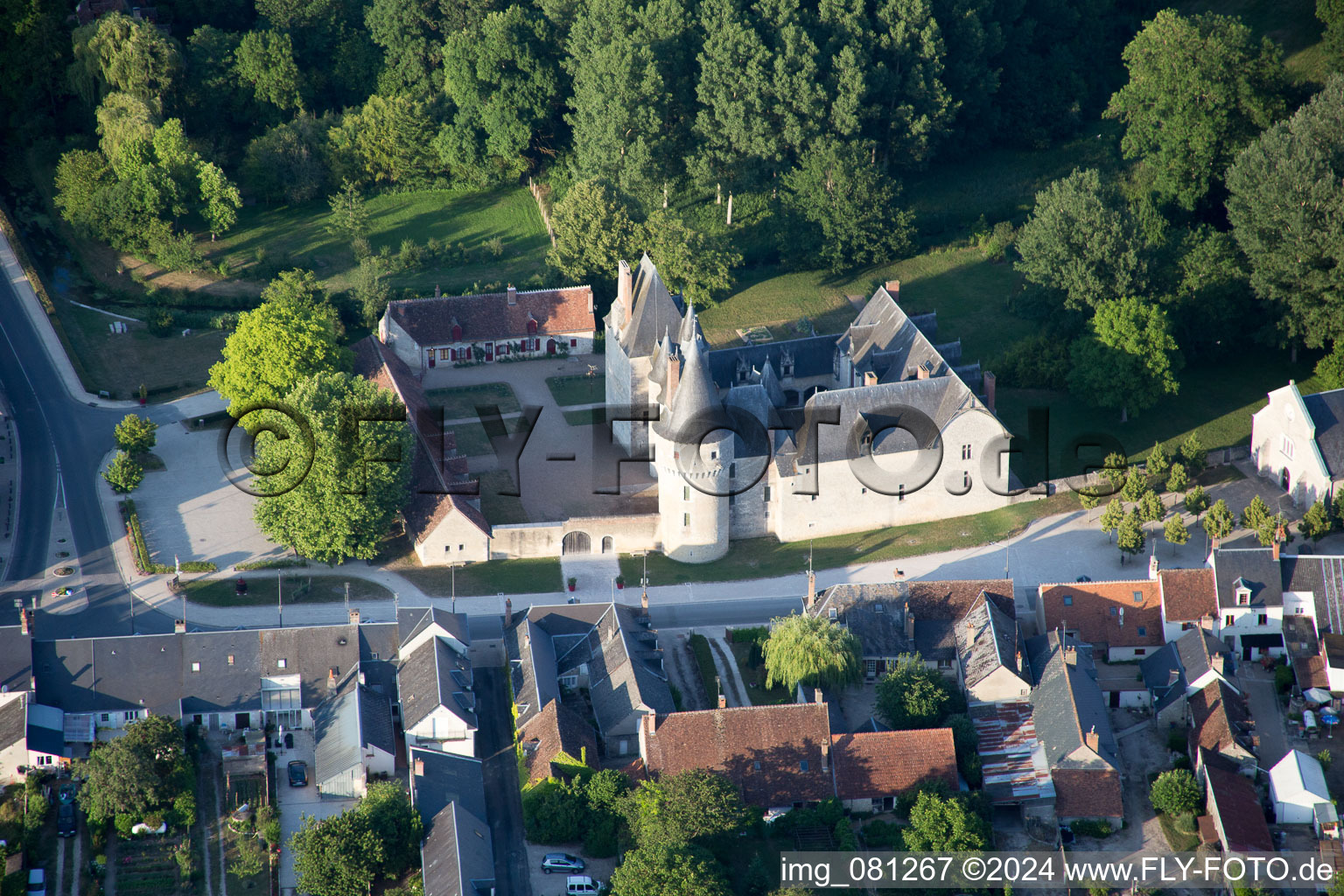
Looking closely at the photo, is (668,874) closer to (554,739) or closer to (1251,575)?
(554,739)

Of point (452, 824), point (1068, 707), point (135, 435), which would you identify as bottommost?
point (452, 824)

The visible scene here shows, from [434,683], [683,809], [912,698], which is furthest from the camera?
[434,683]

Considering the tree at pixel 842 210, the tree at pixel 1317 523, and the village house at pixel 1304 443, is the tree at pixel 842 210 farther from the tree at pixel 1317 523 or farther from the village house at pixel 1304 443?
the tree at pixel 1317 523

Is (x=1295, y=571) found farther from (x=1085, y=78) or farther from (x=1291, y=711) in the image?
(x=1085, y=78)

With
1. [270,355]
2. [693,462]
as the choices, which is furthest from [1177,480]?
[270,355]

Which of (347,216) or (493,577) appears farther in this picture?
(347,216)

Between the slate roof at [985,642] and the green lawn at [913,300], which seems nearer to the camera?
the slate roof at [985,642]

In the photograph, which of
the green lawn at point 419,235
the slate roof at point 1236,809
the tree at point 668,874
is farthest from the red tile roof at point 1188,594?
the green lawn at point 419,235
